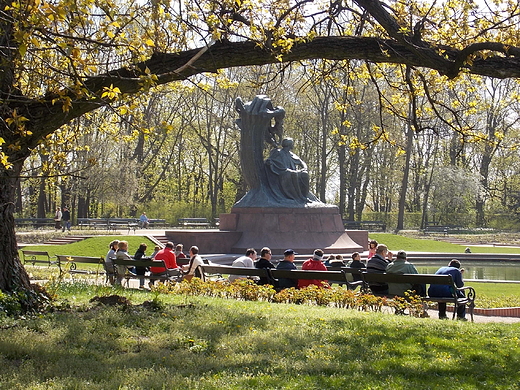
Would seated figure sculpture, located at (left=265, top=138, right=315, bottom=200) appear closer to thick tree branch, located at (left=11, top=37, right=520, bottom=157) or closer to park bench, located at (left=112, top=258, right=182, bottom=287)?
park bench, located at (left=112, top=258, right=182, bottom=287)

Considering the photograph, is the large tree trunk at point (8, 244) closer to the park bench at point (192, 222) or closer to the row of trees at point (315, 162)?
the park bench at point (192, 222)

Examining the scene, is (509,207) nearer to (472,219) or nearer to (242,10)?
(472,219)

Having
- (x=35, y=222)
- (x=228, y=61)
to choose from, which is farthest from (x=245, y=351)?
(x=35, y=222)

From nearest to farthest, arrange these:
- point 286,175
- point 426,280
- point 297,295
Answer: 1. point 426,280
2. point 297,295
3. point 286,175

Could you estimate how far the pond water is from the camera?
69.5 feet

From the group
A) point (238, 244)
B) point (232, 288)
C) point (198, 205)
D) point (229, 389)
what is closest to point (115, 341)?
point (229, 389)

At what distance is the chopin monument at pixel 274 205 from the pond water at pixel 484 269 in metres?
Answer: 2.73

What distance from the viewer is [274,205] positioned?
24.1 meters

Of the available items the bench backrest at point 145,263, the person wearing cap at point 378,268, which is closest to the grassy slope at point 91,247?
the bench backrest at point 145,263

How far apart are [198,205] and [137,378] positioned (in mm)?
46299

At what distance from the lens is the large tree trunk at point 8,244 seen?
27.3 ft

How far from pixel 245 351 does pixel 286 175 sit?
1852 cm

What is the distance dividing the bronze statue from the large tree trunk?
1635 centimetres

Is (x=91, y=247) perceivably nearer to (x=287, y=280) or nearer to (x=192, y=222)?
(x=287, y=280)
